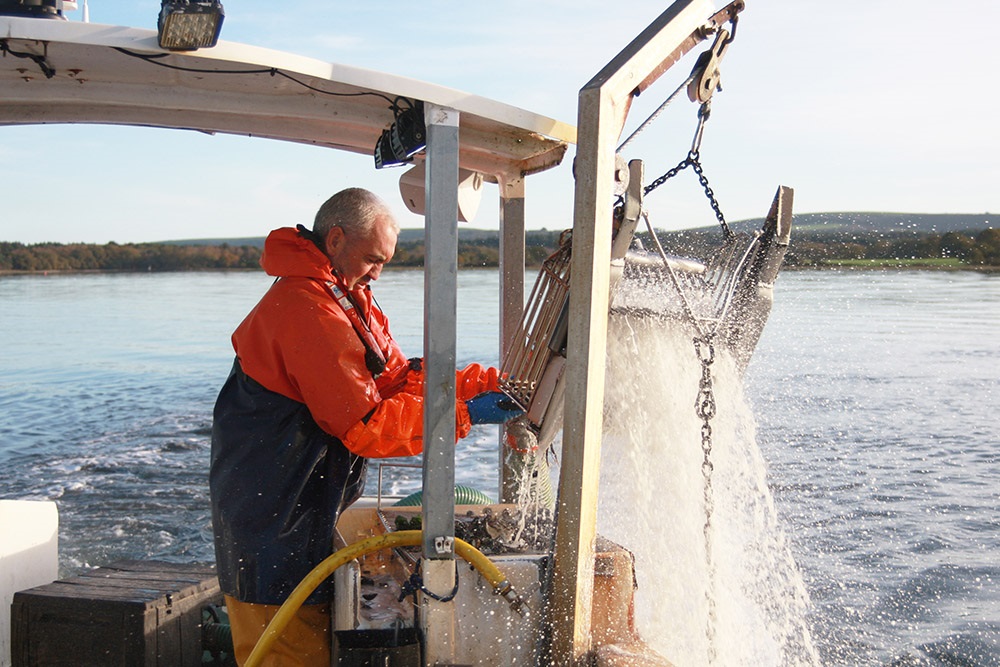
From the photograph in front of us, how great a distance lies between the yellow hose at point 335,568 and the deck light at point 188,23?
154 centimetres

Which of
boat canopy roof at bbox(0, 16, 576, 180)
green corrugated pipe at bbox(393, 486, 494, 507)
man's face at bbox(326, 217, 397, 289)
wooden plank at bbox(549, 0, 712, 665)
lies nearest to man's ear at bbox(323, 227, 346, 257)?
man's face at bbox(326, 217, 397, 289)

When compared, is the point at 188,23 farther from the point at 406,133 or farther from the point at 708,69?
the point at 708,69

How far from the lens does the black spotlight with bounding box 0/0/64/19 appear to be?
2.73 meters

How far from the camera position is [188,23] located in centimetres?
234

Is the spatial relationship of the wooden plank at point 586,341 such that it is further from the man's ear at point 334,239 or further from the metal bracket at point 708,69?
the man's ear at point 334,239

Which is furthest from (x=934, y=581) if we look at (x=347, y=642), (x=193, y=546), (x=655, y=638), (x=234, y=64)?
(x=234, y=64)

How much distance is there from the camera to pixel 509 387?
3.34m

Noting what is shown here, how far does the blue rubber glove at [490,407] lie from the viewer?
3.17 m

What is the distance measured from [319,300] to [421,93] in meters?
0.72

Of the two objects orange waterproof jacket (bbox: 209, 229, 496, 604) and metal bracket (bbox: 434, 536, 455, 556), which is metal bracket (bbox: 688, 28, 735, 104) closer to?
orange waterproof jacket (bbox: 209, 229, 496, 604)

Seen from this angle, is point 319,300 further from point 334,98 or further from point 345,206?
point 334,98

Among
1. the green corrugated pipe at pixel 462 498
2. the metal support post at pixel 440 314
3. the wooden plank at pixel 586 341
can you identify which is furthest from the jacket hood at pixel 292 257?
the green corrugated pipe at pixel 462 498

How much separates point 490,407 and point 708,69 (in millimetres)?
1368

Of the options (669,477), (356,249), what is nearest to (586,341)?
(356,249)
